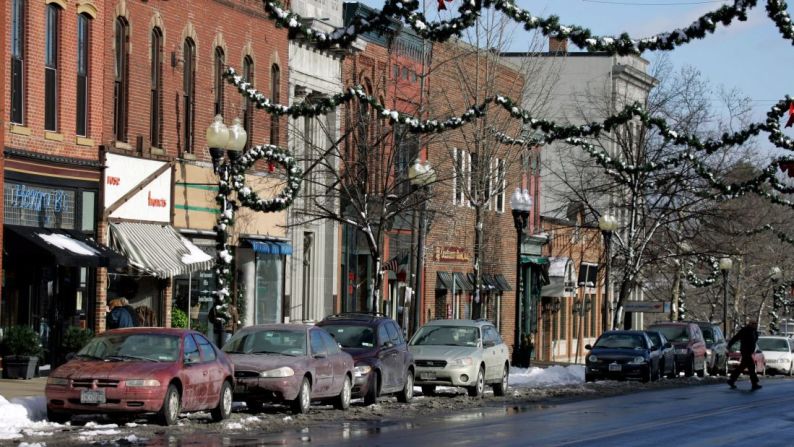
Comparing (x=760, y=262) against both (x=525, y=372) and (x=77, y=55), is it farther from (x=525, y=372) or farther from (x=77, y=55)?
(x=77, y=55)

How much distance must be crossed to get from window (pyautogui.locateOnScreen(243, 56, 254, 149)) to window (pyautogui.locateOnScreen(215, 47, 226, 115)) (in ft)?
2.85

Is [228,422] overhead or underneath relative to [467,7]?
underneath

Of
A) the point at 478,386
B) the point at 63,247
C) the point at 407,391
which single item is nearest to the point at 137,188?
the point at 63,247

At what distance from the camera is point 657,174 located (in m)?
51.4

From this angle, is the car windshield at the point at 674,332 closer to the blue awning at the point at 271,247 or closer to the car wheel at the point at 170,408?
the blue awning at the point at 271,247

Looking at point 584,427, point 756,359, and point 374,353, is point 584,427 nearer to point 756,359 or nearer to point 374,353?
point 374,353

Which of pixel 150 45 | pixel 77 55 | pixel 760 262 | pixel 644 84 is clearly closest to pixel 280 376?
pixel 77 55

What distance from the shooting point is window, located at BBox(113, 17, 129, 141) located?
32469 mm

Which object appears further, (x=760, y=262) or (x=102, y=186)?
(x=760, y=262)

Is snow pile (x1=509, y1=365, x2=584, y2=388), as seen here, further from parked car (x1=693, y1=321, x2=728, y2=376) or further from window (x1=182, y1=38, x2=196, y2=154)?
window (x1=182, y1=38, x2=196, y2=154)

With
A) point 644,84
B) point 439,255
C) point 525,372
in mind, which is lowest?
point 525,372

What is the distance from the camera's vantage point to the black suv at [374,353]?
26.4m

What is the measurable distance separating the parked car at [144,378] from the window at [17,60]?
8805 millimetres

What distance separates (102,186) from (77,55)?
2864 millimetres
